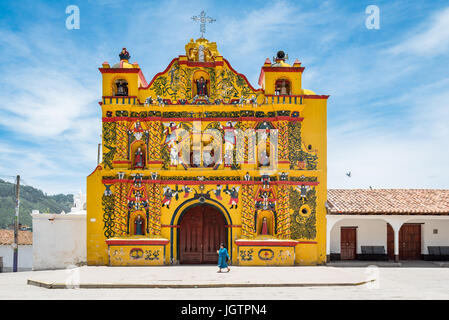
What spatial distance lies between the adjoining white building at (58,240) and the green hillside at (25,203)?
223ft

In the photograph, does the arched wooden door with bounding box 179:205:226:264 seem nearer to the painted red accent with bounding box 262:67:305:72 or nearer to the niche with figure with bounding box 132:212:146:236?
the niche with figure with bounding box 132:212:146:236

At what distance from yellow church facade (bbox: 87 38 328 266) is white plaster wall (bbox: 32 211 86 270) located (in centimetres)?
152

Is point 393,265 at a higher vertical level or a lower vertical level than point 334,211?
lower

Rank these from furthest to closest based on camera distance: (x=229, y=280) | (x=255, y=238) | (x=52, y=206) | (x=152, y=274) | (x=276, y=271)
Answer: (x=52, y=206) < (x=255, y=238) < (x=276, y=271) < (x=152, y=274) < (x=229, y=280)

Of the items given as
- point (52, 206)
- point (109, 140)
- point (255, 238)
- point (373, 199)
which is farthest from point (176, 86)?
point (52, 206)

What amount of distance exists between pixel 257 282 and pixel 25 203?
9875 centimetres

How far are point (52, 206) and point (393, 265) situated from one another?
320 feet

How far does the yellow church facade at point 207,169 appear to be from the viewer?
1939cm

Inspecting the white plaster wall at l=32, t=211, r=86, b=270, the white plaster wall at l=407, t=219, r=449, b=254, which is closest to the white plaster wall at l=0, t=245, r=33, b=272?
the white plaster wall at l=32, t=211, r=86, b=270

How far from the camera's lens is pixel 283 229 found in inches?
765

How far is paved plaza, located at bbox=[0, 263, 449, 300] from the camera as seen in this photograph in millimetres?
11984

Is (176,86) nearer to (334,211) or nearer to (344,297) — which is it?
(334,211)
